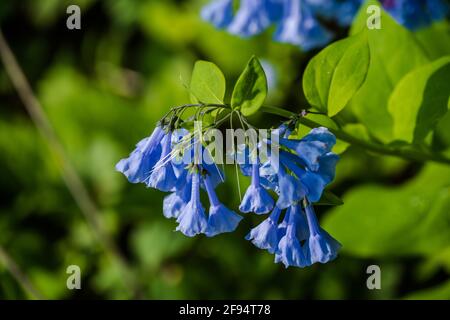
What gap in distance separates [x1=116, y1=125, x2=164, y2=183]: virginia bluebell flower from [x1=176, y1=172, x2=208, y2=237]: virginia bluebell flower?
8 centimetres

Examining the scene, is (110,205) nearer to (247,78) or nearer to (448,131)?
(448,131)

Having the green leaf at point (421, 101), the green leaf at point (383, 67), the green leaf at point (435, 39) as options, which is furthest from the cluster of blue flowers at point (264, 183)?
the green leaf at point (435, 39)

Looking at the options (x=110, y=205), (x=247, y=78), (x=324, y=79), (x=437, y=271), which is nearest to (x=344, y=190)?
(x=437, y=271)

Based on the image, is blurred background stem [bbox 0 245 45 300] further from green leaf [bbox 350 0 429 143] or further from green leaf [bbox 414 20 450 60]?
green leaf [bbox 414 20 450 60]

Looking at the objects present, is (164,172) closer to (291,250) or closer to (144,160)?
(144,160)

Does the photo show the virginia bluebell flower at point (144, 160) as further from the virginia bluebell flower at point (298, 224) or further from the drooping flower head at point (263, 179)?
the virginia bluebell flower at point (298, 224)

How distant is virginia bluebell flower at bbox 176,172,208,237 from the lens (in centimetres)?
99

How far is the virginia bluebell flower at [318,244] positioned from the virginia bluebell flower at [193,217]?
0.56 ft

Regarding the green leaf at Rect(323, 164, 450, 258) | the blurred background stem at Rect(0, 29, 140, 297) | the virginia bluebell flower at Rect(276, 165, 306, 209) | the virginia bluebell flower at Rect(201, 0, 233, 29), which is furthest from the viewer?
the blurred background stem at Rect(0, 29, 140, 297)

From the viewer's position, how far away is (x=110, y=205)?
2.20 metres

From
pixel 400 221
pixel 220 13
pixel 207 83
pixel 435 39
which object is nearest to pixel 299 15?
pixel 220 13

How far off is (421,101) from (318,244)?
45 centimetres

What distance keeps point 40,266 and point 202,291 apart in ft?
2.00

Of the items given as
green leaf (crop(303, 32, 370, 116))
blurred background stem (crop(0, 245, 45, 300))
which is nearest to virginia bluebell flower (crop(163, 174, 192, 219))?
green leaf (crop(303, 32, 370, 116))
